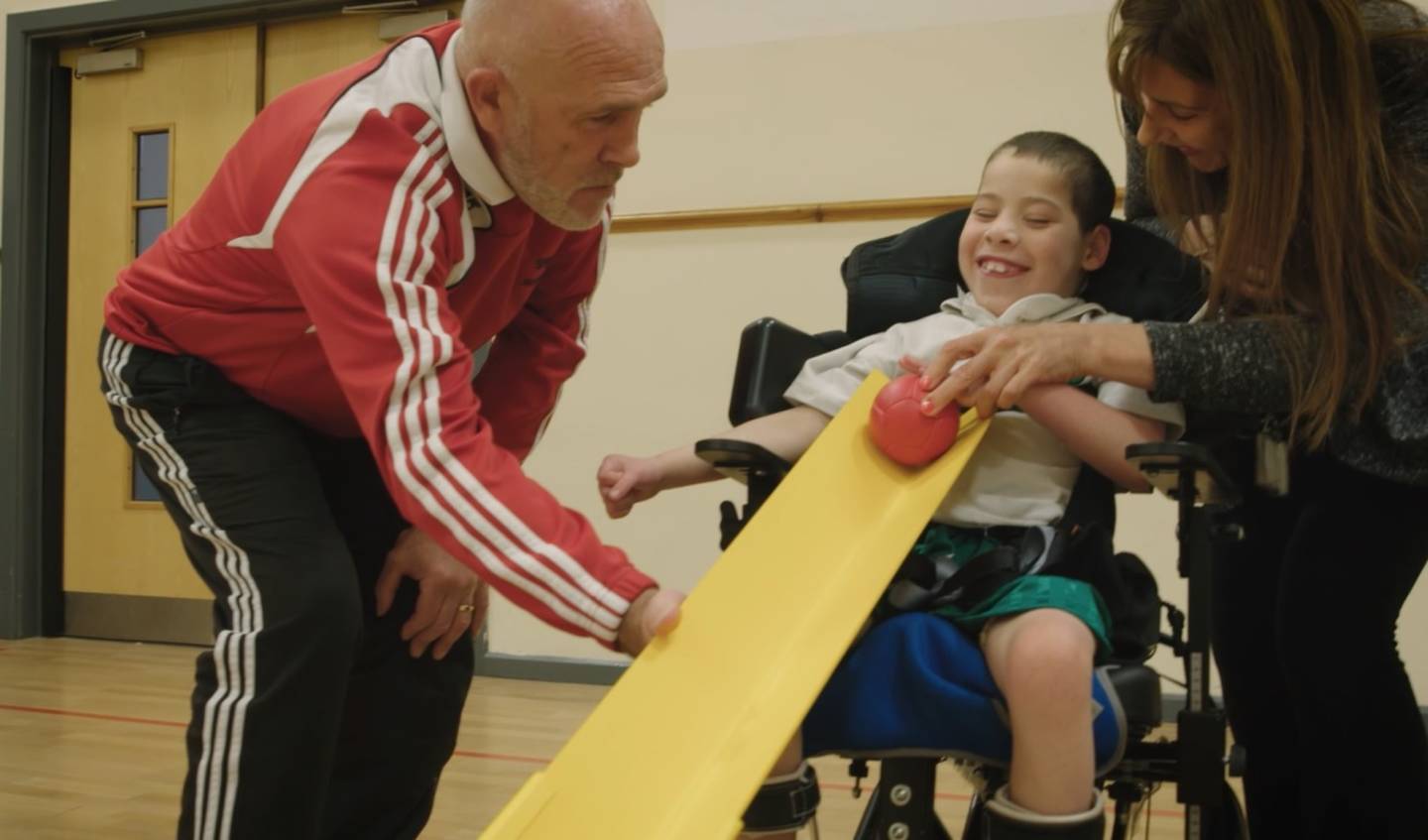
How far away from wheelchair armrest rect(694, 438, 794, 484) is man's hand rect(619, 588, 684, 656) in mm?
272

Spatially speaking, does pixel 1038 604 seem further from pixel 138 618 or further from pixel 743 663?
pixel 138 618

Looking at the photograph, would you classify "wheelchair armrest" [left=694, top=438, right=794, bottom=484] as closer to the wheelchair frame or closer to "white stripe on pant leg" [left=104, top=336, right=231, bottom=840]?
the wheelchair frame

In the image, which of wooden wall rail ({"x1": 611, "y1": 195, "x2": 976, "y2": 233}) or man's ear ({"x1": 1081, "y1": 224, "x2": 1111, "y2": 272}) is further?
wooden wall rail ({"x1": 611, "y1": 195, "x2": 976, "y2": 233})

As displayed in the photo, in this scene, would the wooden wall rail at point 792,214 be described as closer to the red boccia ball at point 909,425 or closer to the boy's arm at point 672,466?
the boy's arm at point 672,466

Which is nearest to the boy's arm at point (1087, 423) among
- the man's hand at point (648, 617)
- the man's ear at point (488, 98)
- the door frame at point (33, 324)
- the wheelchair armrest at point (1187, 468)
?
the wheelchair armrest at point (1187, 468)

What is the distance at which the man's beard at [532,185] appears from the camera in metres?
1.27

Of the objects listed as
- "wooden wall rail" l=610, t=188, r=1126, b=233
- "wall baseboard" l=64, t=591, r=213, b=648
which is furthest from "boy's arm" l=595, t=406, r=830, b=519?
"wall baseboard" l=64, t=591, r=213, b=648

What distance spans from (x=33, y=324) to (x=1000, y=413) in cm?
383

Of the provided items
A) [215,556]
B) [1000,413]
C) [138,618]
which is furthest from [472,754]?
[138,618]

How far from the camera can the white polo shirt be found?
151cm

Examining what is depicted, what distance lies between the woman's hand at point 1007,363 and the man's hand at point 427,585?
1.95ft

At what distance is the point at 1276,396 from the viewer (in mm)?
1346

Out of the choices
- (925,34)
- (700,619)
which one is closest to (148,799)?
(700,619)

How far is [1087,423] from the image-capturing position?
1.44 metres
